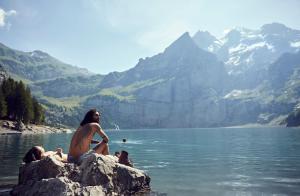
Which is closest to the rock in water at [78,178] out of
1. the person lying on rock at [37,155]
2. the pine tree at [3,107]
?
the person lying on rock at [37,155]

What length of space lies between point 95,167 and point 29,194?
3.60m

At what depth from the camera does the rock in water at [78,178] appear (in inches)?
608

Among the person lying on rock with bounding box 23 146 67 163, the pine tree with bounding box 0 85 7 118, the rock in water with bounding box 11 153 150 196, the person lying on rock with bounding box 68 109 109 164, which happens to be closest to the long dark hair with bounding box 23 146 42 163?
the person lying on rock with bounding box 23 146 67 163

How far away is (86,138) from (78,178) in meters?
2.25

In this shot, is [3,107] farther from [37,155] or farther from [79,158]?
[79,158]

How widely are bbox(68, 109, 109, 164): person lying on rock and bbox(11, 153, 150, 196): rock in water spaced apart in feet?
2.64

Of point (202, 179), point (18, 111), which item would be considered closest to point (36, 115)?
point (18, 111)

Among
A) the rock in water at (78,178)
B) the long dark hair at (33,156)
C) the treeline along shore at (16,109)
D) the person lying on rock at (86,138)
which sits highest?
the treeline along shore at (16,109)

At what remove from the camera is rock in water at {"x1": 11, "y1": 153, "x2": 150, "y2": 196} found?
15.4 meters

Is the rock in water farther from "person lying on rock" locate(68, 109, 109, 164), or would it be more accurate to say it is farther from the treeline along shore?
the treeline along shore

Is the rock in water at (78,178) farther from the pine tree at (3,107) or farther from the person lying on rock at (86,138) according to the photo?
the pine tree at (3,107)

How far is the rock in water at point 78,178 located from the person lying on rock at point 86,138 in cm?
80

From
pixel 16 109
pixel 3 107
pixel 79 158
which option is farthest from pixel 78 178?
pixel 16 109

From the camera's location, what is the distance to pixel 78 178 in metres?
17.2
